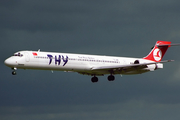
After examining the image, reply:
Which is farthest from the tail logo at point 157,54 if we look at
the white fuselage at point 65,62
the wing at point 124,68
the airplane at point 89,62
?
the wing at point 124,68

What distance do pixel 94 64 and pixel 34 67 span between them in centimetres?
1023

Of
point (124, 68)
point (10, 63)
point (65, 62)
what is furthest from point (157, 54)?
point (10, 63)

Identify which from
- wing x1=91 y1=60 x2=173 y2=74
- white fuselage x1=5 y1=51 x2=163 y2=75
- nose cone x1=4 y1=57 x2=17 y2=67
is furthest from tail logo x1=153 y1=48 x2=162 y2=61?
nose cone x1=4 y1=57 x2=17 y2=67

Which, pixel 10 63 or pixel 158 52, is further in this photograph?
pixel 158 52

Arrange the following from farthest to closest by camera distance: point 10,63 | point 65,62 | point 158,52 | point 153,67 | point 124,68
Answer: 1. point 158,52
2. point 153,67
3. point 124,68
4. point 65,62
5. point 10,63

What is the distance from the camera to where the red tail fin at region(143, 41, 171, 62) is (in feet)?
264

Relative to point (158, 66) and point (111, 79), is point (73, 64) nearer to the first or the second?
point (111, 79)

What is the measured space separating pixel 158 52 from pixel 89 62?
15.6m

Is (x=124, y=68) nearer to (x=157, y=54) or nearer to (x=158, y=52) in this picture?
(x=157, y=54)

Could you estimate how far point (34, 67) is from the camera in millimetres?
67062

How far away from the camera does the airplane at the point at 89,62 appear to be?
66.6 meters

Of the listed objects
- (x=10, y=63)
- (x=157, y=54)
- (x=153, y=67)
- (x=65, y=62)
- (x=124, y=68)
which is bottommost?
(x=10, y=63)

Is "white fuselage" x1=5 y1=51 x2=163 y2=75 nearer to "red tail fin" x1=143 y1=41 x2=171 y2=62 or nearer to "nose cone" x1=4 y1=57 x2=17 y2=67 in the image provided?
"nose cone" x1=4 y1=57 x2=17 y2=67

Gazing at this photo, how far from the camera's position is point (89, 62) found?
2808 inches
